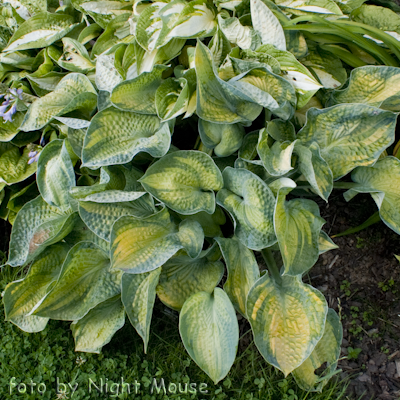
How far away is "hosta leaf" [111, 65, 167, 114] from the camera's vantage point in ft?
4.15

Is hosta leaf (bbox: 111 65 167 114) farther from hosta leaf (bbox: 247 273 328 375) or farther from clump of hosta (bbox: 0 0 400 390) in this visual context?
hosta leaf (bbox: 247 273 328 375)

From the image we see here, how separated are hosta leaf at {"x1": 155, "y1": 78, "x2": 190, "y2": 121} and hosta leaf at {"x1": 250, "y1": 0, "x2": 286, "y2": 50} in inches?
11.9

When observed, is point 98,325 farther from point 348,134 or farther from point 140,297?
point 348,134

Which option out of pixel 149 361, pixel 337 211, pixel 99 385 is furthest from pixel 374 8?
pixel 99 385

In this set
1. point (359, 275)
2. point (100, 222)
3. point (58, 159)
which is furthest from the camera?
point (359, 275)

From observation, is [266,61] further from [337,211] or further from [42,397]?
[42,397]

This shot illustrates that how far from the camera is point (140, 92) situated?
1.32 meters

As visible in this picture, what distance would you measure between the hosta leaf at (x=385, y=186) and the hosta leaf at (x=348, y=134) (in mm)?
92

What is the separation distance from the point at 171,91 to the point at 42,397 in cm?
107

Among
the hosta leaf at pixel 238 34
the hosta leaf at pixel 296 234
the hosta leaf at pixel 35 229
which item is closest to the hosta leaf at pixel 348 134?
the hosta leaf at pixel 296 234

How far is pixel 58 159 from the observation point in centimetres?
137

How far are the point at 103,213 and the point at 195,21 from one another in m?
0.67

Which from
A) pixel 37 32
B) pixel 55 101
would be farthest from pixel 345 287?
pixel 37 32

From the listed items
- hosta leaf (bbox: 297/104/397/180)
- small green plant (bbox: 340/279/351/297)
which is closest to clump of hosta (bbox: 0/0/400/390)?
hosta leaf (bbox: 297/104/397/180)
